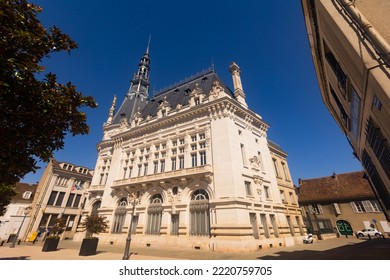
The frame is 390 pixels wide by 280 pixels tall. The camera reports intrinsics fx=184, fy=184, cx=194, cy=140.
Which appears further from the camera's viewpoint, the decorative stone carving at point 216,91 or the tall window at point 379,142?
the decorative stone carving at point 216,91

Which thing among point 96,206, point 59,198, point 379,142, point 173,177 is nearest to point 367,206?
point 379,142

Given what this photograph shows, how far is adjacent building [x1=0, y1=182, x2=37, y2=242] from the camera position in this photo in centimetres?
2865

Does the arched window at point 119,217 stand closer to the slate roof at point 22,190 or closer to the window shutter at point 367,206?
the slate roof at point 22,190

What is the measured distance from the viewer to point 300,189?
38844 mm

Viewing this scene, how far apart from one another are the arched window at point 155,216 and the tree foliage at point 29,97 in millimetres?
15652

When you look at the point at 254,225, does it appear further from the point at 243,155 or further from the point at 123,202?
the point at 123,202

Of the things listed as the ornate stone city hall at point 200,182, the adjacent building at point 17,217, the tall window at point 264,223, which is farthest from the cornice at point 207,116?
the adjacent building at point 17,217

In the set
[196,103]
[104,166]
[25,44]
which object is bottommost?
[25,44]

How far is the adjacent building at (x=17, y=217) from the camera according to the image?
94.0 ft

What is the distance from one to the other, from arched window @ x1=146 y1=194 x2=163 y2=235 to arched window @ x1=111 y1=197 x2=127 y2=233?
13.6 feet

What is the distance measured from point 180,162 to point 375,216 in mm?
32377

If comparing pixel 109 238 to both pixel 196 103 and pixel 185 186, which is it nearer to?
pixel 185 186

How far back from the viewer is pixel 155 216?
2041cm
